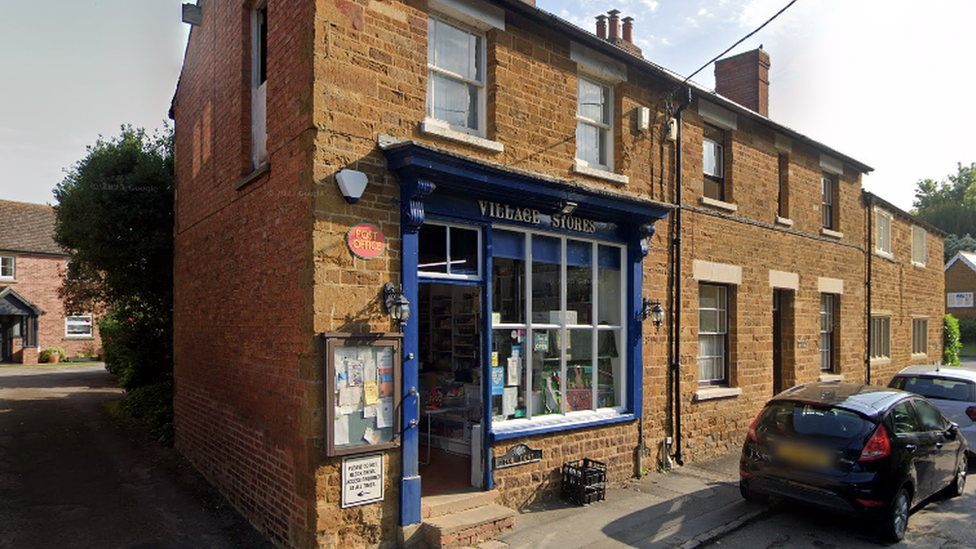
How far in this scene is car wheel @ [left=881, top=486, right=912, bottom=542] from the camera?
6934 mm

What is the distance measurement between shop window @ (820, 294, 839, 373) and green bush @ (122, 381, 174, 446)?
13857 millimetres

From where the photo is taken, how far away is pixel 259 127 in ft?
26.6

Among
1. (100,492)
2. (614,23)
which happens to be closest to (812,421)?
(614,23)

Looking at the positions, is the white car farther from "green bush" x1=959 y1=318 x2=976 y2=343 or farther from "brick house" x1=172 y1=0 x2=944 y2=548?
"green bush" x1=959 y1=318 x2=976 y2=343

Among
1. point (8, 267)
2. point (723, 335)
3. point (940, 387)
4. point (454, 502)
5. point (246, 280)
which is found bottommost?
point (454, 502)

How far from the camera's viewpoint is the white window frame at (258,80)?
8.05 metres

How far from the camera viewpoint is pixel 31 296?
3262cm

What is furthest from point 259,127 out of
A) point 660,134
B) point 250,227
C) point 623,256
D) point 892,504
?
point 892,504

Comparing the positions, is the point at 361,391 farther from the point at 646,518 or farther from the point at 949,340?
the point at 949,340

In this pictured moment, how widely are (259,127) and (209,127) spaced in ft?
6.64

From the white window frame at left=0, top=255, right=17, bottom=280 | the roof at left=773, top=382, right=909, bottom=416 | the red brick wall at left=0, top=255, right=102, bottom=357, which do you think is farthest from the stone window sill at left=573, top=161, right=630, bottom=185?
the white window frame at left=0, top=255, right=17, bottom=280

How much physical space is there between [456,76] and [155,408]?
962 centimetres

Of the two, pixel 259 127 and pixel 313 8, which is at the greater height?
pixel 313 8

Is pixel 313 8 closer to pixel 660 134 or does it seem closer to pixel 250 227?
pixel 250 227
